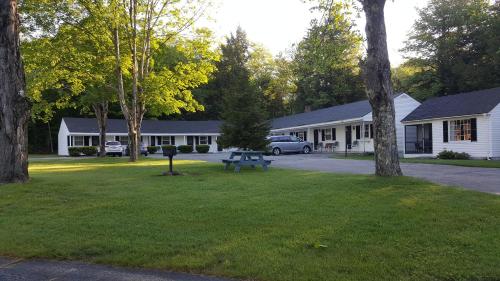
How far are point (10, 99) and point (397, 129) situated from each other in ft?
92.6

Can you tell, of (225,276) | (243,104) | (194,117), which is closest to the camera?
(225,276)

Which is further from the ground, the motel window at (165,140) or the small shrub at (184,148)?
the motel window at (165,140)

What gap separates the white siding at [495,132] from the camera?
80.2 feet

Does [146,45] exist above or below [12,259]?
above

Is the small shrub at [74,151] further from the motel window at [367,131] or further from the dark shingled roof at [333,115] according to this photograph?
the motel window at [367,131]

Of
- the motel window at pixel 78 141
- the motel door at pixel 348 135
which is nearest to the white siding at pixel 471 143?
the motel door at pixel 348 135

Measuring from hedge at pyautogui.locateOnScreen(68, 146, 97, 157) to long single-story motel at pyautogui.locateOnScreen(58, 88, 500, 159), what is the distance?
327cm

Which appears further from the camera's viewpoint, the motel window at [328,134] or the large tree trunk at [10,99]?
the motel window at [328,134]

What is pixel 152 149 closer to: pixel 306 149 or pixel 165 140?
pixel 165 140

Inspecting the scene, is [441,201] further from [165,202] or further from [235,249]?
[165,202]

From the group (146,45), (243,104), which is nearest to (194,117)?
(146,45)

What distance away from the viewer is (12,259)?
5738 millimetres

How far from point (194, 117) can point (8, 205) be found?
62967mm

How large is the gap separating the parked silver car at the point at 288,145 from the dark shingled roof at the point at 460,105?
881 cm
